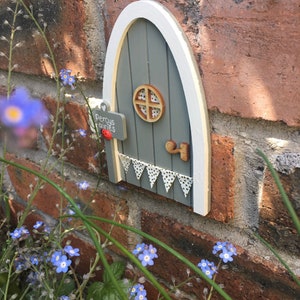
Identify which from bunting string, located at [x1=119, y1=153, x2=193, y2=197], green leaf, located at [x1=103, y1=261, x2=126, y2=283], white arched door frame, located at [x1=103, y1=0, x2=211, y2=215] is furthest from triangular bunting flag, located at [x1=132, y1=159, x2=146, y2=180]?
green leaf, located at [x1=103, y1=261, x2=126, y2=283]

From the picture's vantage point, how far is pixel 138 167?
66 centimetres

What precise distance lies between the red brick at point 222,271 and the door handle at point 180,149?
0.15 metres

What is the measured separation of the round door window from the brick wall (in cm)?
7

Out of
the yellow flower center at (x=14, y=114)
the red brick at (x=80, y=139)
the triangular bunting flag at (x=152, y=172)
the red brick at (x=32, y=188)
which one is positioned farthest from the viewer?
the red brick at (x=32, y=188)

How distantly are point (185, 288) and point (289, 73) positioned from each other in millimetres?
426

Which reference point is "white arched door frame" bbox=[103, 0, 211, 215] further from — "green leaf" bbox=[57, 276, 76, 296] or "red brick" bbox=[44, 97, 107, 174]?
"green leaf" bbox=[57, 276, 76, 296]

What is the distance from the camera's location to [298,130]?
1.58ft

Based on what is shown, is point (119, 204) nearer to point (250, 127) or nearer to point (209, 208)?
point (209, 208)

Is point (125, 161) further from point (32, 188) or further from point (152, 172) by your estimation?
point (32, 188)

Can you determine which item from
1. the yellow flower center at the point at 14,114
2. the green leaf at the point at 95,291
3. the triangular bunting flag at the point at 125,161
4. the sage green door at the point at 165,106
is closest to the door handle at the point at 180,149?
the sage green door at the point at 165,106

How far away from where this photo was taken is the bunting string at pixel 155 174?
59 centimetres

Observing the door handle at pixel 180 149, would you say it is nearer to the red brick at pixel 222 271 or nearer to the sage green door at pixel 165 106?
the sage green door at pixel 165 106

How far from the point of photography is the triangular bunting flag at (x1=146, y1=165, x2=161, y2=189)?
0.63 metres

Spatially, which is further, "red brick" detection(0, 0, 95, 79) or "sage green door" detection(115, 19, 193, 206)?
"red brick" detection(0, 0, 95, 79)
